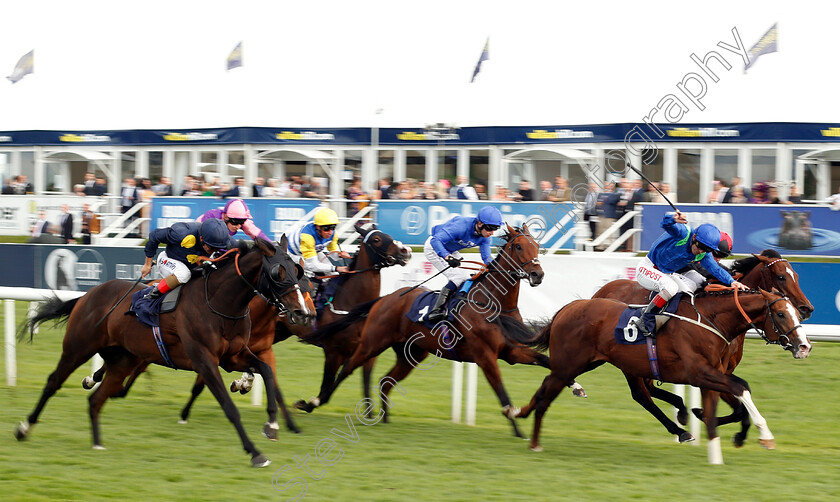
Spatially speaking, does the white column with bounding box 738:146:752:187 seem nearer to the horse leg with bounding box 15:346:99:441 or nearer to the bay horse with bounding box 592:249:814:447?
the bay horse with bounding box 592:249:814:447

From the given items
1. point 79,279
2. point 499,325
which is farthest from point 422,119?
point 499,325

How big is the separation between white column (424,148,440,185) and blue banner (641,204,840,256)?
280 inches

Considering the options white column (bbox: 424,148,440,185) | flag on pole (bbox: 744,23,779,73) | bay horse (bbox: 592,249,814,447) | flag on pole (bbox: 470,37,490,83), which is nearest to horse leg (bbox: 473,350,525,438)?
bay horse (bbox: 592,249,814,447)

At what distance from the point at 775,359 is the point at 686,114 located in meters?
7.14

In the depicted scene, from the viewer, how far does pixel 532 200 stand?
13.6 meters

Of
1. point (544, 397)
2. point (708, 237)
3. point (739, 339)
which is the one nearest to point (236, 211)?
point (544, 397)

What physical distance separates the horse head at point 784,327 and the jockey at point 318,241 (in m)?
3.70

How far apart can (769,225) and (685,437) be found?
212 inches

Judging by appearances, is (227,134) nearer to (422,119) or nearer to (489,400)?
(422,119)

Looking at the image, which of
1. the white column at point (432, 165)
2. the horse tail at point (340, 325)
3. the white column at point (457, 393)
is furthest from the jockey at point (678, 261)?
the white column at point (432, 165)

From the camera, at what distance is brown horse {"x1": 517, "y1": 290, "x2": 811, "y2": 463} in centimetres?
602

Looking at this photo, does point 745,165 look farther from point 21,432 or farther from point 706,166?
point 21,432

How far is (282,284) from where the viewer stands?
5.83 m

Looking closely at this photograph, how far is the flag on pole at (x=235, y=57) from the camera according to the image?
23.2 m
